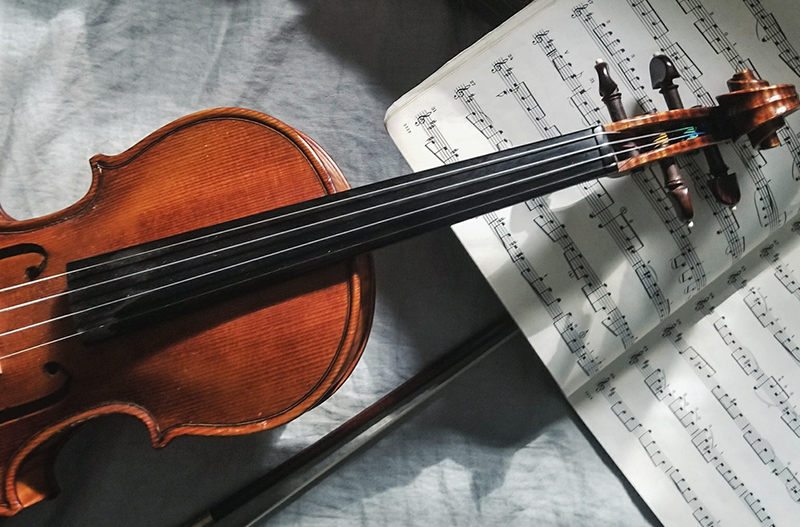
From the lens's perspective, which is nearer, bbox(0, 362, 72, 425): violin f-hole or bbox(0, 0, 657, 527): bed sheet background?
bbox(0, 362, 72, 425): violin f-hole

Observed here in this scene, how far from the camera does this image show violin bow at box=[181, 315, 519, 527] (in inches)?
41.1

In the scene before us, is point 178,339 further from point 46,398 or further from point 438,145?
point 438,145

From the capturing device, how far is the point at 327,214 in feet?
2.56

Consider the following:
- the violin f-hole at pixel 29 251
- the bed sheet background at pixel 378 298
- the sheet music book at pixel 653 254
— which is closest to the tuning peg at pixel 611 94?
the sheet music book at pixel 653 254

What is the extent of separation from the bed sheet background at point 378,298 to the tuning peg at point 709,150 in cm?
45

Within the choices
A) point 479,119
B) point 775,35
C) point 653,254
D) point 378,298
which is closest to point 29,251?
point 378,298

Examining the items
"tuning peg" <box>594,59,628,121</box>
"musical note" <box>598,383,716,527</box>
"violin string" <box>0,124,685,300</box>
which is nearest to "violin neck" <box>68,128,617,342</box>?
"violin string" <box>0,124,685,300</box>

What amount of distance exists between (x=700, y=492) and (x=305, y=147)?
943 mm

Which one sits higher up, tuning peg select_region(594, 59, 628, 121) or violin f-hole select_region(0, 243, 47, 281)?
violin f-hole select_region(0, 243, 47, 281)

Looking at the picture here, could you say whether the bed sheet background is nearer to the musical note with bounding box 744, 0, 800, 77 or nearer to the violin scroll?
the violin scroll

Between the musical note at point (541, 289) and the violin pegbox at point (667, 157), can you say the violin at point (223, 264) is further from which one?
the musical note at point (541, 289)

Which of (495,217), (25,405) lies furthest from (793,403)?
(25,405)

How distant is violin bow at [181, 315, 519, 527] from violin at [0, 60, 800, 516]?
11.5 inches

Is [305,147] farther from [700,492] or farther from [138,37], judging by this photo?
[700,492]
